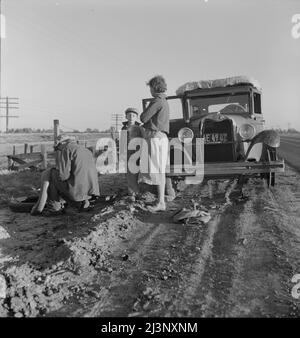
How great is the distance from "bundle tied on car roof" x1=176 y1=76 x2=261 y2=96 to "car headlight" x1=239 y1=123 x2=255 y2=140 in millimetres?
1390

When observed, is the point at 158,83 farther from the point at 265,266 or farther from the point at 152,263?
the point at 265,266

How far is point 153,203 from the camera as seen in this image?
5.88 m

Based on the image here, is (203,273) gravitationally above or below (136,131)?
below

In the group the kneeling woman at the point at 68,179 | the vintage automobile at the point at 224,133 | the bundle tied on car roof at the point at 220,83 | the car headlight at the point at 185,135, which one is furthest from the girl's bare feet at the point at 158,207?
the bundle tied on car roof at the point at 220,83

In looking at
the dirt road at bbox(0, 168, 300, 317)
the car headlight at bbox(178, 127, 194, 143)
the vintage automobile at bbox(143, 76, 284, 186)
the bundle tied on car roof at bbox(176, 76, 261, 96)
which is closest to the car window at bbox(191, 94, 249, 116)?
the vintage automobile at bbox(143, 76, 284, 186)

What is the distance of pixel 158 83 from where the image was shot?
544 cm

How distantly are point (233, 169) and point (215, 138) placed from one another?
1.42 m

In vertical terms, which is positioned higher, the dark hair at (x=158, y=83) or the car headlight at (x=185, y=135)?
the dark hair at (x=158, y=83)

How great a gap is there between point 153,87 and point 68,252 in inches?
108

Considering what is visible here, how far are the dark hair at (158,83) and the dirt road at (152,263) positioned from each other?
1.73 meters

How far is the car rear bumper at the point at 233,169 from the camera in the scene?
6.98m

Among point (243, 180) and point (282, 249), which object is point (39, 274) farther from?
point (243, 180)

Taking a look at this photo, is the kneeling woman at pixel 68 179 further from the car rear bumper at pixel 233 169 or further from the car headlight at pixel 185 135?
the car headlight at pixel 185 135
